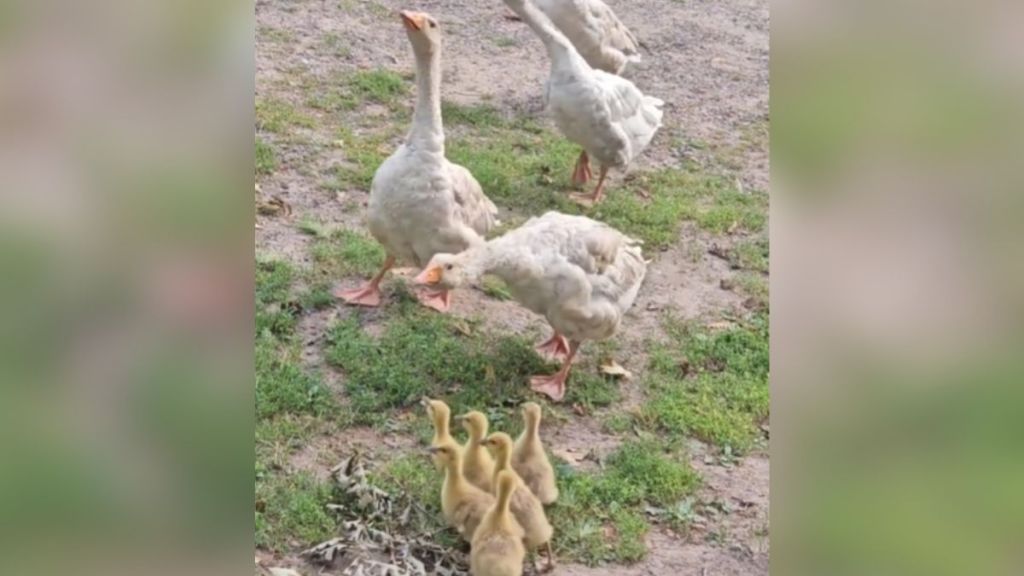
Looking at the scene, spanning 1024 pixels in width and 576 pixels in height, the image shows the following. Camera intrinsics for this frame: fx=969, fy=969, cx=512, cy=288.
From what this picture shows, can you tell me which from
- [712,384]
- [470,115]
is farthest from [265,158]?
[712,384]

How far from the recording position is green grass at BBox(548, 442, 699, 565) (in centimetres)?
199

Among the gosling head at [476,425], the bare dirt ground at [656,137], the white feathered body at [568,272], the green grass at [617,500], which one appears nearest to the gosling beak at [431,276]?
the white feathered body at [568,272]

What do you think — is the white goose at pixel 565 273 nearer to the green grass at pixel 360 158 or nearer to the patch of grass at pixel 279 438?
the patch of grass at pixel 279 438

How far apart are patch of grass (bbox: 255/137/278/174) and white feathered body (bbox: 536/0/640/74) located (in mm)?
1047

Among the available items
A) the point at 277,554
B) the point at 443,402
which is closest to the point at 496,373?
the point at 443,402

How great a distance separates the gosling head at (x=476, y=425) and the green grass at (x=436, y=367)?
0.24 m

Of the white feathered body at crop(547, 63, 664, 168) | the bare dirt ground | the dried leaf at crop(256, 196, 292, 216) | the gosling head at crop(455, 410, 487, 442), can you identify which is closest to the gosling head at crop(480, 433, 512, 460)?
the gosling head at crop(455, 410, 487, 442)

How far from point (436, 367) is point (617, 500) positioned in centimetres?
55

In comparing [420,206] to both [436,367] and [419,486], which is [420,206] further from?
[419,486]

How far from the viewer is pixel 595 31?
316 centimetres

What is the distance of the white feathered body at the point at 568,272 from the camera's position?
85.0 inches
